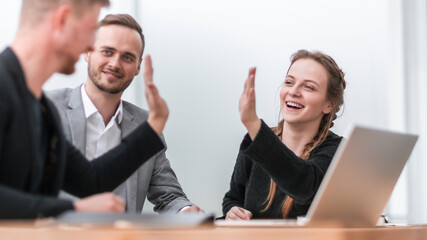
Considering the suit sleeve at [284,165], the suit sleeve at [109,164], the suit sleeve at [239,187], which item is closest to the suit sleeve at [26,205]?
the suit sleeve at [109,164]

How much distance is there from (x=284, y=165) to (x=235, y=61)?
5.64 ft

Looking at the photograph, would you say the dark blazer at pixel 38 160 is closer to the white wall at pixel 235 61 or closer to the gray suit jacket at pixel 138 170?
the gray suit jacket at pixel 138 170

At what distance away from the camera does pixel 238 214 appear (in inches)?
94.7

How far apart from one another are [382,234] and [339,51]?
2.35 meters

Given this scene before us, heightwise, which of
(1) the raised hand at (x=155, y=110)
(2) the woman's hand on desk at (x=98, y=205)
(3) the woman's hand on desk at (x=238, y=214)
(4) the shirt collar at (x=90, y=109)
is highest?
(1) the raised hand at (x=155, y=110)

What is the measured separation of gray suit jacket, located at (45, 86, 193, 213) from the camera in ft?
8.16

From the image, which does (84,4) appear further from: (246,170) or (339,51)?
(339,51)

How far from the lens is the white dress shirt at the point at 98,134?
2549 mm

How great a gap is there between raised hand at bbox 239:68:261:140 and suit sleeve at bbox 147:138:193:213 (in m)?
0.85

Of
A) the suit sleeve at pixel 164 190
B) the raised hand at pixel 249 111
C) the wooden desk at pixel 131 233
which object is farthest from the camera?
the suit sleeve at pixel 164 190

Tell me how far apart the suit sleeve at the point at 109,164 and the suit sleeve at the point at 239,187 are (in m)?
1.05

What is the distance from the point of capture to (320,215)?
1449 millimetres

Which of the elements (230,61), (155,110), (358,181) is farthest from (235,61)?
(358,181)

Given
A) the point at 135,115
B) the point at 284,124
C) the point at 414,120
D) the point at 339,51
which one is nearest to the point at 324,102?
the point at 284,124
